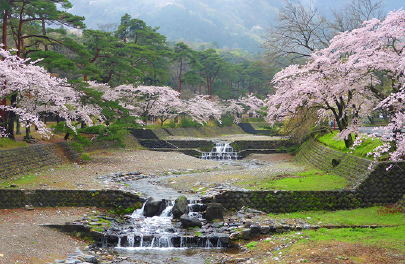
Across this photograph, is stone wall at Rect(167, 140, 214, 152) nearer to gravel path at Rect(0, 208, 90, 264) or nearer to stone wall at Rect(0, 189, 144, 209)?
stone wall at Rect(0, 189, 144, 209)

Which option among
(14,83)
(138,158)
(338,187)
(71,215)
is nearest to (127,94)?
(138,158)

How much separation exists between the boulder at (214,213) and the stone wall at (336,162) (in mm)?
5968

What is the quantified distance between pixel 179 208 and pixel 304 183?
6068 millimetres

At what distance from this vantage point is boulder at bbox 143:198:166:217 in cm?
1306

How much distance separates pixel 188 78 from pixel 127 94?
49.1 feet

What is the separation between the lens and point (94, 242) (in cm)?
1063

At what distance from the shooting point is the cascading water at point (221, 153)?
32.5 m

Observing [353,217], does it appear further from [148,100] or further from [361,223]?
[148,100]

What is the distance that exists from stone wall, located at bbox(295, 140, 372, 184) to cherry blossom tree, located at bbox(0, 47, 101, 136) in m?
15.4

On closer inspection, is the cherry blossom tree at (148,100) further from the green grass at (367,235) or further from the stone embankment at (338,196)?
the green grass at (367,235)

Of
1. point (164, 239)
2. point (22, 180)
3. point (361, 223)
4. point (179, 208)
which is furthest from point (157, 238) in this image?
point (22, 180)

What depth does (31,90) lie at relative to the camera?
1830 centimetres

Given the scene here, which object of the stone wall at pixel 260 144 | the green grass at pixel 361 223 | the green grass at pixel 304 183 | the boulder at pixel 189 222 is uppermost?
the stone wall at pixel 260 144

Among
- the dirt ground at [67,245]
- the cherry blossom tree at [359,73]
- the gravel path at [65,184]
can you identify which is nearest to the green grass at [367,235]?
the dirt ground at [67,245]
